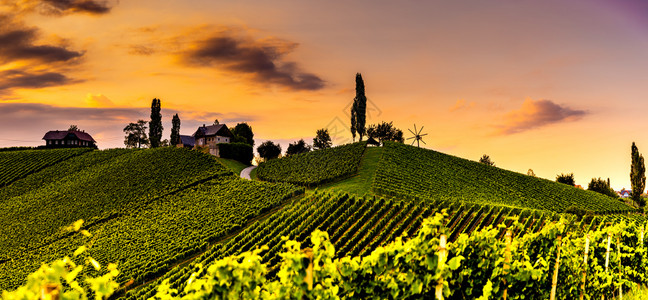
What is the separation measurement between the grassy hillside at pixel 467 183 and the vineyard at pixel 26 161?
56529mm

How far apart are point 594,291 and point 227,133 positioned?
102338 millimetres

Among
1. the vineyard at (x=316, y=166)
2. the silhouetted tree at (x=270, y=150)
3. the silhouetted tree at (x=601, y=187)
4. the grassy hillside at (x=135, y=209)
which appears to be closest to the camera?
the grassy hillside at (x=135, y=209)

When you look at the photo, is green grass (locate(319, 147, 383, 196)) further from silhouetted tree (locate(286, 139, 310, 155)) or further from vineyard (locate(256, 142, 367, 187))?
silhouetted tree (locate(286, 139, 310, 155))

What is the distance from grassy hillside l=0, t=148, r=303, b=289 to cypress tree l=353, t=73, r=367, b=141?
26.6m

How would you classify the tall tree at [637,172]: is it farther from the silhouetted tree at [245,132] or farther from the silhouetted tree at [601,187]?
the silhouetted tree at [245,132]

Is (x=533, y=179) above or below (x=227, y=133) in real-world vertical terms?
below

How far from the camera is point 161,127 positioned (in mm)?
84938

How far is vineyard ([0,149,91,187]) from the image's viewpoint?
62.2 metres

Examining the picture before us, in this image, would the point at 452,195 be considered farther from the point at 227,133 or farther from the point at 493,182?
the point at 227,133

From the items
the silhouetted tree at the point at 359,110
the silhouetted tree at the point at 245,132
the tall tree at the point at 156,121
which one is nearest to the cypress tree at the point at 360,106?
the silhouetted tree at the point at 359,110

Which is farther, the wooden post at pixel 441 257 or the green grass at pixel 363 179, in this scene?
the green grass at pixel 363 179

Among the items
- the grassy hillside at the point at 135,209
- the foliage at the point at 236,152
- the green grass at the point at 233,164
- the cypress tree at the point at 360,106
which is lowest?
the grassy hillside at the point at 135,209

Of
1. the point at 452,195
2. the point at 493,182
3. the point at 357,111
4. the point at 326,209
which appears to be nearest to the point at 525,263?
the point at 326,209

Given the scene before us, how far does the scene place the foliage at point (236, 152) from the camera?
75.8m
